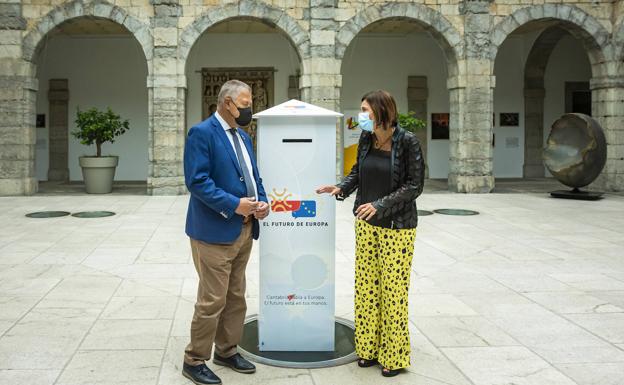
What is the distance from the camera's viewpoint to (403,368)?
135 inches

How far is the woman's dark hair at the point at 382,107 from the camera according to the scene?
3.30 m

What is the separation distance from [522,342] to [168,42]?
11208 millimetres

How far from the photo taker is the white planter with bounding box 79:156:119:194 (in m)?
13.7

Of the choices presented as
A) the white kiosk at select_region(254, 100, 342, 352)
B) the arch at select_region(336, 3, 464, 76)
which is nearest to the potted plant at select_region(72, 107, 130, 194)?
the arch at select_region(336, 3, 464, 76)

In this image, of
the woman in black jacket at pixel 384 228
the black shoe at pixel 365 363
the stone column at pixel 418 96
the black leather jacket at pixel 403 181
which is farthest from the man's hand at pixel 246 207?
the stone column at pixel 418 96

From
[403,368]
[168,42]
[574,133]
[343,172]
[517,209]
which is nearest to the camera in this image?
[403,368]

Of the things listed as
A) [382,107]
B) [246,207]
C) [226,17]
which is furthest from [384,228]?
[226,17]

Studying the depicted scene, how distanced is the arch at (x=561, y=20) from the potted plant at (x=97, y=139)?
28.4 feet

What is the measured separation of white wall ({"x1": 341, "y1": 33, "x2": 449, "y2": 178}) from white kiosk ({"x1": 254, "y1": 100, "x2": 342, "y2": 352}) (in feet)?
47.4

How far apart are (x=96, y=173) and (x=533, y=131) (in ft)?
41.4

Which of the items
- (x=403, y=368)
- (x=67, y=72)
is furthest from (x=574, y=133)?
(x=67, y=72)

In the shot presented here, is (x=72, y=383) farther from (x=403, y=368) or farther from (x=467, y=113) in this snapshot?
(x=467, y=113)

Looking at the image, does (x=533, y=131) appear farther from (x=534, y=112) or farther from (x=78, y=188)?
(x=78, y=188)

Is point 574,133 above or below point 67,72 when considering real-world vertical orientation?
below
